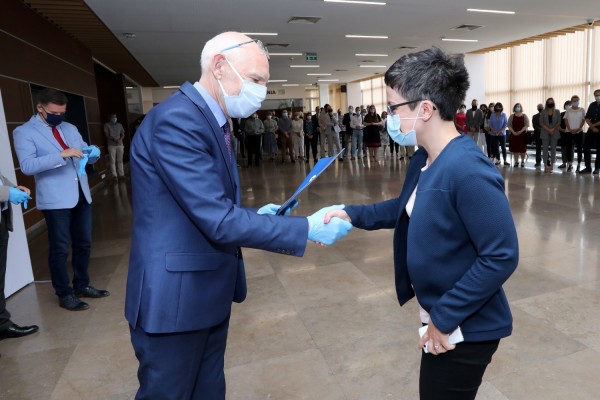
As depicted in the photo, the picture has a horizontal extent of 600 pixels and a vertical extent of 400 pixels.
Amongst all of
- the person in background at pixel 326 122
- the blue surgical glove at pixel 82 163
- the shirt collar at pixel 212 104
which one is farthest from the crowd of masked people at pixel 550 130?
the shirt collar at pixel 212 104

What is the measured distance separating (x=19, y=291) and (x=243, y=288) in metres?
3.19

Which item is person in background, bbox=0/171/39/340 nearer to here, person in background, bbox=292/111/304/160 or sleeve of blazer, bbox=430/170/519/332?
sleeve of blazer, bbox=430/170/519/332

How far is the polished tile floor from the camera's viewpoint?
223cm

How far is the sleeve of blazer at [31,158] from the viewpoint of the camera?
3.07 meters

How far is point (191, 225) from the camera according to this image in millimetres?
1222

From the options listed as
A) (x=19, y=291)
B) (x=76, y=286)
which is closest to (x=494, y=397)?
(x=76, y=286)

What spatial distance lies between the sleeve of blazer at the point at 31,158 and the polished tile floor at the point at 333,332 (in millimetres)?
1142

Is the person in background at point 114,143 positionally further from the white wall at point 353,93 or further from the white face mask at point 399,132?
the white wall at point 353,93

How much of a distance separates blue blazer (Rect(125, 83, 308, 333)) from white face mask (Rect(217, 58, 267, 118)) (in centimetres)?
13

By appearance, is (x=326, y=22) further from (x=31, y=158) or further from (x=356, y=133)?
(x=31, y=158)

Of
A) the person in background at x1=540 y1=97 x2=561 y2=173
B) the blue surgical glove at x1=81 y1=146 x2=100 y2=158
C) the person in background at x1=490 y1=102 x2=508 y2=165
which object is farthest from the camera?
the person in background at x1=490 y1=102 x2=508 y2=165

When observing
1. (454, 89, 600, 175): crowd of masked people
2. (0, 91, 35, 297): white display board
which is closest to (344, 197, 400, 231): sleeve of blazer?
(0, 91, 35, 297): white display board

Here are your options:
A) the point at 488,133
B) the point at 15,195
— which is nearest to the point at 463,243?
the point at 15,195

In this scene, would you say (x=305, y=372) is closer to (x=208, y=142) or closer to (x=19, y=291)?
(x=208, y=142)
